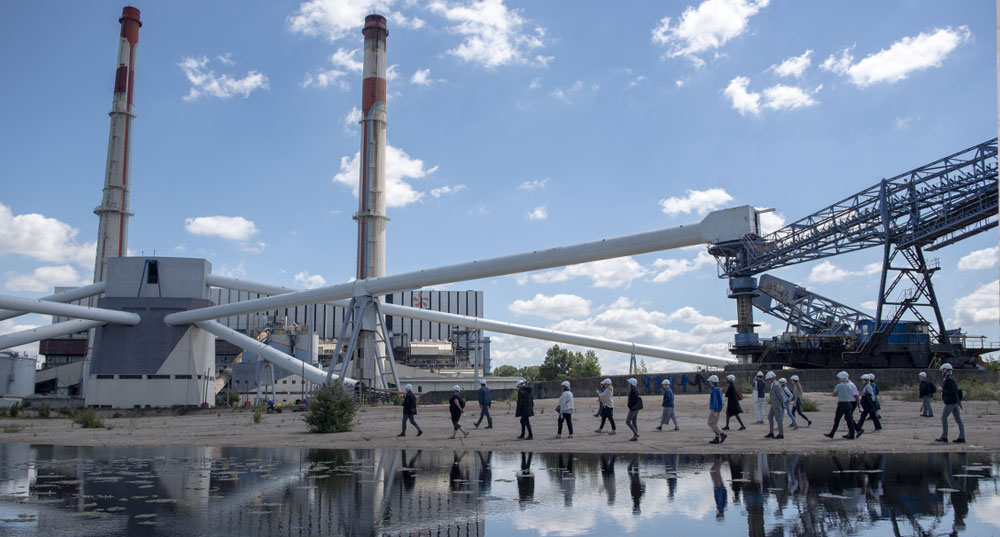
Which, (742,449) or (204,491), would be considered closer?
(204,491)

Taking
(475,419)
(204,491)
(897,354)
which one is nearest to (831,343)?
(897,354)

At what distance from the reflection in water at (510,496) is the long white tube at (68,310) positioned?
123ft

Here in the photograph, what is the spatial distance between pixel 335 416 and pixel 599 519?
16484 mm

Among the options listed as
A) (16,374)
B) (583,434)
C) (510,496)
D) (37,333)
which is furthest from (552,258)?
(16,374)

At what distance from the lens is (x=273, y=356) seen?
54031 millimetres

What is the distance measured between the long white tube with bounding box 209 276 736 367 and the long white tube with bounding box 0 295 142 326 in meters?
7.67

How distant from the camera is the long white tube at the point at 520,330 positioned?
60.3 m

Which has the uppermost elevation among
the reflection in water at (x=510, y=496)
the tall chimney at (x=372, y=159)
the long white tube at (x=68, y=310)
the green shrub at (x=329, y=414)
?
the tall chimney at (x=372, y=159)

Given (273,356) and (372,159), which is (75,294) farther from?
(372,159)

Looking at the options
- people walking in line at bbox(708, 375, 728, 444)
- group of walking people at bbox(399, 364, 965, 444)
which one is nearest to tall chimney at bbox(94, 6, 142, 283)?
group of walking people at bbox(399, 364, 965, 444)

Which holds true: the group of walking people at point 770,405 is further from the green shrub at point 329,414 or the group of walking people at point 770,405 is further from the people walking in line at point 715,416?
the green shrub at point 329,414

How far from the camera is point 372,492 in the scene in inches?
400

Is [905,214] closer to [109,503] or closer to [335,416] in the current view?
[335,416]

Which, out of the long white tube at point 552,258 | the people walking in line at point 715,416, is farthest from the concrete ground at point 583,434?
the long white tube at point 552,258
